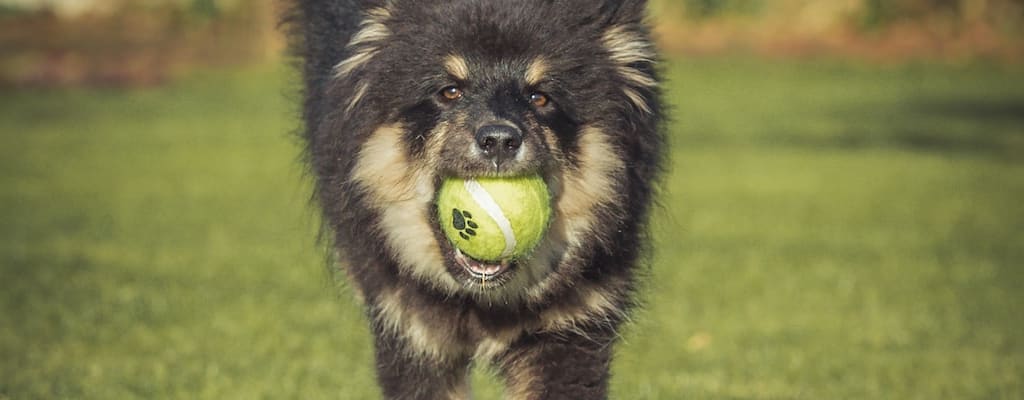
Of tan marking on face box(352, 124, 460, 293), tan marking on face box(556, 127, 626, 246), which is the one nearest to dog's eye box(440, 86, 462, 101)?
tan marking on face box(352, 124, 460, 293)

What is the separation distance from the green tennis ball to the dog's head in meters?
0.05

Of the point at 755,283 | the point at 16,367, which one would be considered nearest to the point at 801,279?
the point at 755,283

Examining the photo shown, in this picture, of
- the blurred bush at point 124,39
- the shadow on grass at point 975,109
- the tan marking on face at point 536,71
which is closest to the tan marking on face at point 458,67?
the tan marking on face at point 536,71

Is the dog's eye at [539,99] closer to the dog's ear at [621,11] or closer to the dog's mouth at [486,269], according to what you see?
the dog's ear at [621,11]

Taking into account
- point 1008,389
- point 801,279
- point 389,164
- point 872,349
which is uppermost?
point 389,164

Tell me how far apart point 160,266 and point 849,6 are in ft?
78.1

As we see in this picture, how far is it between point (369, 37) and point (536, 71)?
2.09ft

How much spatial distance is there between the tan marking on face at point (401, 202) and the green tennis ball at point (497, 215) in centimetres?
16

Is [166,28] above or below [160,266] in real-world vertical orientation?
below

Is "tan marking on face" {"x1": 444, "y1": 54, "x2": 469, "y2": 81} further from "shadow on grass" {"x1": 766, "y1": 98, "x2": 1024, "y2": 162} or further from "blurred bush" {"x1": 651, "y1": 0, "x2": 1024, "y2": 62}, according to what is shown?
"blurred bush" {"x1": 651, "y1": 0, "x2": 1024, "y2": 62}

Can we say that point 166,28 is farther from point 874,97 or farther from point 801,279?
point 801,279

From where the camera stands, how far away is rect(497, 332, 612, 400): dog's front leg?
446cm

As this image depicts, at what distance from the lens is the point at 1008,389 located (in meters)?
6.49

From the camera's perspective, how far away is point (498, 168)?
13.5 feet
